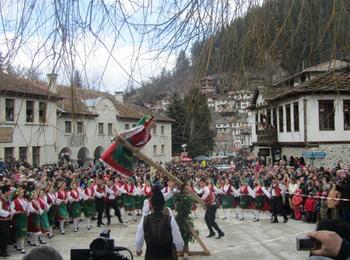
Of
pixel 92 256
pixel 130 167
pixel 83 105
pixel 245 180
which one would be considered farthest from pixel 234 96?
pixel 245 180

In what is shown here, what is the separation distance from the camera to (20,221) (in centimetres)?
1318

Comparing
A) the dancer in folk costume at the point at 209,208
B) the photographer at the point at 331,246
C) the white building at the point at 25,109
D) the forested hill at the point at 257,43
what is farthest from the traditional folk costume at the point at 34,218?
the photographer at the point at 331,246

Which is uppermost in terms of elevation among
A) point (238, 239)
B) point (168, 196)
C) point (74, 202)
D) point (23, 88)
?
point (23, 88)

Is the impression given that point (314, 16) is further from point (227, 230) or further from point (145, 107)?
point (227, 230)

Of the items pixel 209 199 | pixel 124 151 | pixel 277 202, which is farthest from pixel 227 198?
pixel 124 151

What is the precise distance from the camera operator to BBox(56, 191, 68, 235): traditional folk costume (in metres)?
10.2

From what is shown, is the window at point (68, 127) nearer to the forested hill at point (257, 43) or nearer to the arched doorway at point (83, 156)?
the forested hill at point (257, 43)

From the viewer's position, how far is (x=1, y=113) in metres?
3.98

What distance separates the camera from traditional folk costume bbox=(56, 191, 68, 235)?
1596 centimetres

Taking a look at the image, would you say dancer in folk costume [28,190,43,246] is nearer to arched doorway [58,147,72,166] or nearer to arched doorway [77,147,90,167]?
arched doorway [58,147,72,166]

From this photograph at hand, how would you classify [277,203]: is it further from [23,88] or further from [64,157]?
[64,157]

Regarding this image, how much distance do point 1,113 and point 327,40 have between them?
2.87m

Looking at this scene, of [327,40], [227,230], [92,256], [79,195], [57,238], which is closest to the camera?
[92,256]

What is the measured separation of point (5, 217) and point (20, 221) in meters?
0.68
